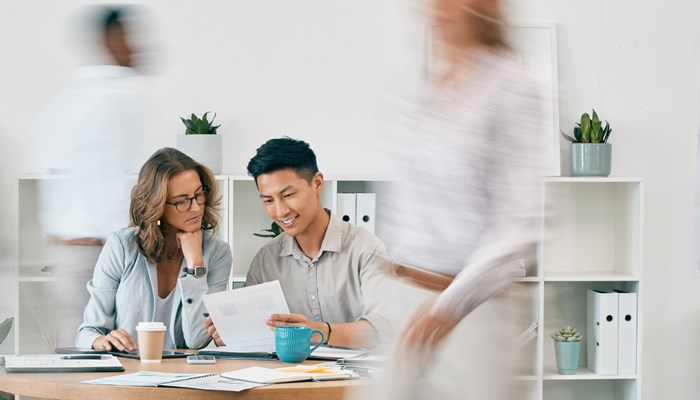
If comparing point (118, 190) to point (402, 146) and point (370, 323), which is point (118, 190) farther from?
point (402, 146)

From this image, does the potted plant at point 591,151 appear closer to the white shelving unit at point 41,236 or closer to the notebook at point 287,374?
the white shelving unit at point 41,236

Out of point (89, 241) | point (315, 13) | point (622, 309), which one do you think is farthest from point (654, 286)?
point (89, 241)

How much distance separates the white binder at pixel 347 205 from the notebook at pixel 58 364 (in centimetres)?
175

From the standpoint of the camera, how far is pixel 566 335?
4.16 meters

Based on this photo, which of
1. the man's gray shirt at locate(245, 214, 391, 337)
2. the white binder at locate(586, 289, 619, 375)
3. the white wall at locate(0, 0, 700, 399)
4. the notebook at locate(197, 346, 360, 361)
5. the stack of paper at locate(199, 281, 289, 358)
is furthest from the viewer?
the white wall at locate(0, 0, 700, 399)

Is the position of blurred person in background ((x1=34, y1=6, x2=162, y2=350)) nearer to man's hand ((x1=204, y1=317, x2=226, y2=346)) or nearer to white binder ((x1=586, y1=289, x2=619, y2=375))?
man's hand ((x1=204, y1=317, x2=226, y2=346))

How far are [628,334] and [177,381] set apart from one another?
2623 millimetres

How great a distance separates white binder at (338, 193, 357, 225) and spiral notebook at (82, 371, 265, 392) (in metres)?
1.88

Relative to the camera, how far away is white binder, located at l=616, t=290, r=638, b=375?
4148 mm

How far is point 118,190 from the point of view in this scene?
2727 mm

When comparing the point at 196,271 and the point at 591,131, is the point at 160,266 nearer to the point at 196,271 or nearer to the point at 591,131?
the point at 196,271

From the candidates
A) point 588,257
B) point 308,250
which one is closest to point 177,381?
point 308,250

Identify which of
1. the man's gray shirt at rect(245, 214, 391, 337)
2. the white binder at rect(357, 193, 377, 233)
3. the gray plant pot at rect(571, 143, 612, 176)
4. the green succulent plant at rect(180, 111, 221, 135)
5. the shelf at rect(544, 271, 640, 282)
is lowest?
the shelf at rect(544, 271, 640, 282)

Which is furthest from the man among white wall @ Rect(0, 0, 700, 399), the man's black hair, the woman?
white wall @ Rect(0, 0, 700, 399)
